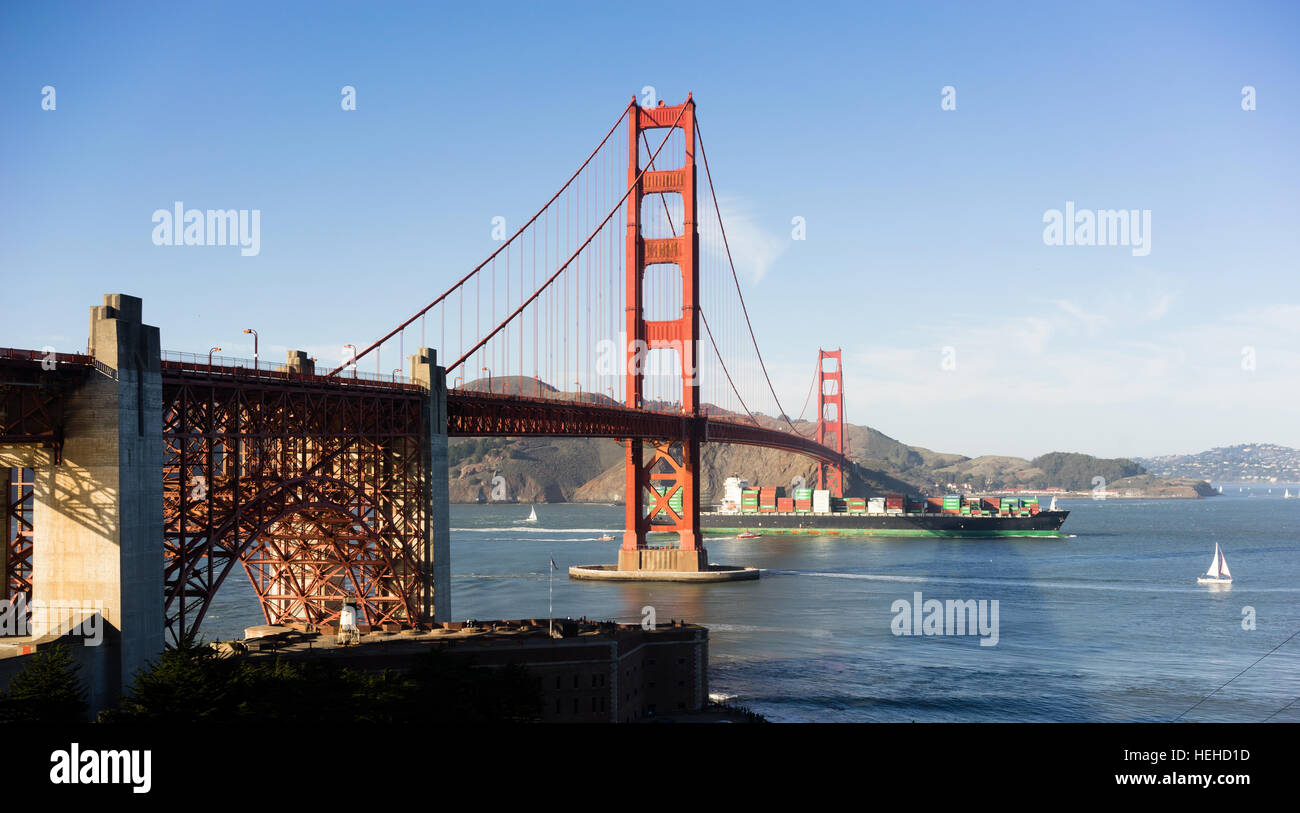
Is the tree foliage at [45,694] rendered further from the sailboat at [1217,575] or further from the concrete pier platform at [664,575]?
the sailboat at [1217,575]

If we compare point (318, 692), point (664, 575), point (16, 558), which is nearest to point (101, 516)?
point (16, 558)

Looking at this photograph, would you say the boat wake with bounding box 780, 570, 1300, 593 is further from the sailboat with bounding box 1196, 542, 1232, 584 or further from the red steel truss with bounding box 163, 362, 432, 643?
the red steel truss with bounding box 163, 362, 432, 643

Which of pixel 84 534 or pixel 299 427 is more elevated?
pixel 299 427

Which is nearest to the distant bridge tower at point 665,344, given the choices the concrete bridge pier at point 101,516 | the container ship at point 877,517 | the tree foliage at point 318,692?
the container ship at point 877,517

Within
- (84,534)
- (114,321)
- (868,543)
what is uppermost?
(114,321)
